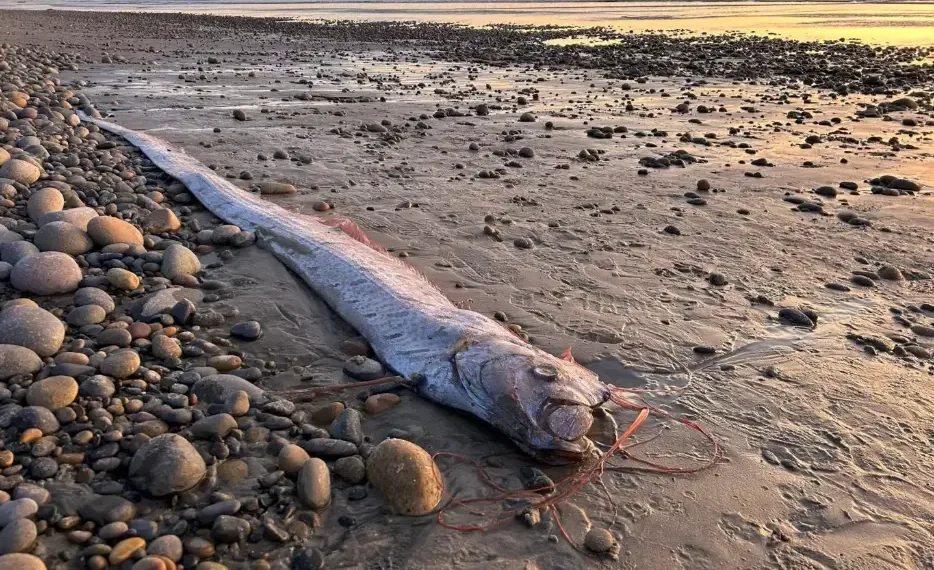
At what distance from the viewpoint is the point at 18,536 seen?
259 cm

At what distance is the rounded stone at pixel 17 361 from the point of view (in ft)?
11.9

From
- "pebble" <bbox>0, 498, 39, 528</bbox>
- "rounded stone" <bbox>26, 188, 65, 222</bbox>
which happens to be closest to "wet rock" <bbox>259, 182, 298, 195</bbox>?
"rounded stone" <bbox>26, 188, 65, 222</bbox>

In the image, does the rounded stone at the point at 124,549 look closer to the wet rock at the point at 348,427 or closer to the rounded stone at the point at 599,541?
the wet rock at the point at 348,427

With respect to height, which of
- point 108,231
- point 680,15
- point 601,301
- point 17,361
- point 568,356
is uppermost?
point 680,15

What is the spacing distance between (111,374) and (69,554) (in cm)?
137

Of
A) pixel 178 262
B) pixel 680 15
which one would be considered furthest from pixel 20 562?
pixel 680 15

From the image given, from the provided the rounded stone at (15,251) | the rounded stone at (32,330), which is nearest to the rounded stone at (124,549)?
the rounded stone at (32,330)

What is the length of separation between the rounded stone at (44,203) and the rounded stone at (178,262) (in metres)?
1.43

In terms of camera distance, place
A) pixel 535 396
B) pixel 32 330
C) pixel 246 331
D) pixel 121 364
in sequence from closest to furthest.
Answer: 1. pixel 535 396
2. pixel 121 364
3. pixel 32 330
4. pixel 246 331

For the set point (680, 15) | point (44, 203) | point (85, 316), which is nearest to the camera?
point (85, 316)

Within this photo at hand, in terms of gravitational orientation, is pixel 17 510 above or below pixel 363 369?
above

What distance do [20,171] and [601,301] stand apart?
6.04 m

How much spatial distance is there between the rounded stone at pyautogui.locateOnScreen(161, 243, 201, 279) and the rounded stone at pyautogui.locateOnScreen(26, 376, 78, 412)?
1.79m

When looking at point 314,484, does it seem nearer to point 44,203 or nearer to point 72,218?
point 72,218
